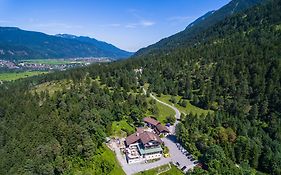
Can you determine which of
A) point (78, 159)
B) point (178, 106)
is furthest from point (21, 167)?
point (178, 106)

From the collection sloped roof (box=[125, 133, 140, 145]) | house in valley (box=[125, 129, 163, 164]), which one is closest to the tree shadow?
house in valley (box=[125, 129, 163, 164])

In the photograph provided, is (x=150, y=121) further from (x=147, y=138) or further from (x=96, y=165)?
(x=96, y=165)

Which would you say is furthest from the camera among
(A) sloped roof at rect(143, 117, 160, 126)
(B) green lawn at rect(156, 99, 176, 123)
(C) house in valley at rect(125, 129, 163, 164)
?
(B) green lawn at rect(156, 99, 176, 123)

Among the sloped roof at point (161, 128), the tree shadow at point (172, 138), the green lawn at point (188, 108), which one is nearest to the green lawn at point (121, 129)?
the sloped roof at point (161, 128)

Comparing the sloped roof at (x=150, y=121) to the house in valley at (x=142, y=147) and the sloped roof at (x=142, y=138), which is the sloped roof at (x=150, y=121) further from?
the sloped roof at (x=142, y=138)

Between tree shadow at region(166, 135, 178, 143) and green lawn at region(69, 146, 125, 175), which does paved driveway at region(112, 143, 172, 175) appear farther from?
tree shadow at region(166, 135, 178, 143)

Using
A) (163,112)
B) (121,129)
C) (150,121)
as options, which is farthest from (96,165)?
(163,112)
